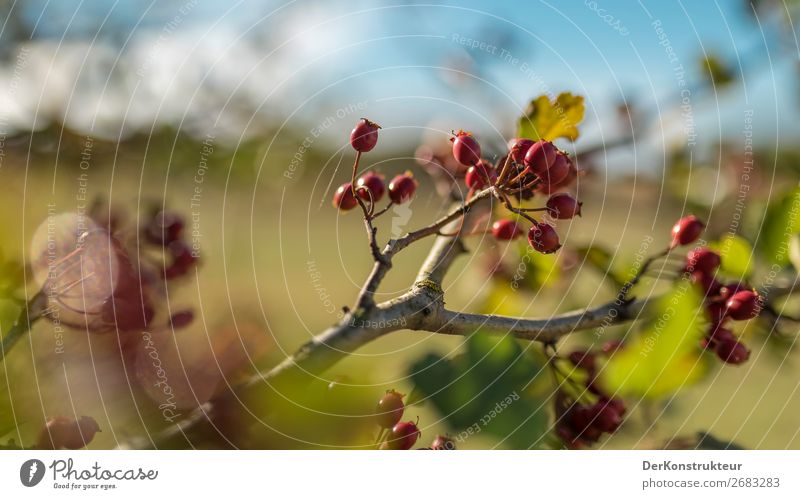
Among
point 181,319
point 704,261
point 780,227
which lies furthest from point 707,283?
point 181,319

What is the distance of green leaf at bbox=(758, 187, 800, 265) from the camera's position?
632 mm

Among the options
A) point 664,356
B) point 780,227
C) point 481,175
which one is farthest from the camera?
point 780,227

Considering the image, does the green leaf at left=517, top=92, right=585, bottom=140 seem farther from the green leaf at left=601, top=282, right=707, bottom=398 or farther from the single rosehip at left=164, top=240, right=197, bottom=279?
the single rosehip at left=164, top=240, right=197, bottom=279

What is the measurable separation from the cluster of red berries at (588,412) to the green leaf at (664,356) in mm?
57

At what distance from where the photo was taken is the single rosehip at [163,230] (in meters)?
0.59

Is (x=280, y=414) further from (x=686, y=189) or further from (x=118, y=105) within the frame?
(x=686, y=189)

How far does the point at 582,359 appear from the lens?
1.90 ft

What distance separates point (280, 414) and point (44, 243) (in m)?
0.35

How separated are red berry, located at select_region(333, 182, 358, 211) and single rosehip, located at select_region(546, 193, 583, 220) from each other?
0.16 m

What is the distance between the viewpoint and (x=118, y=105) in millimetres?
910

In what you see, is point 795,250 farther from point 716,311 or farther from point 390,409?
point 390,409

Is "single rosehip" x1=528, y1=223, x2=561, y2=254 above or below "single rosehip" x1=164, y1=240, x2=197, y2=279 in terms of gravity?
below

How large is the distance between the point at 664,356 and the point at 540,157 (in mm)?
161
